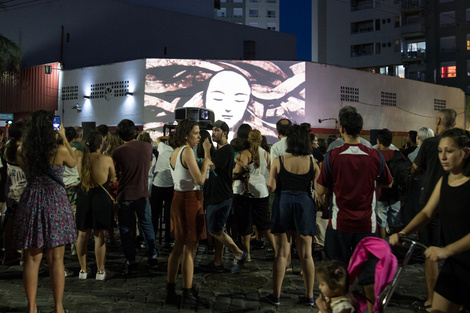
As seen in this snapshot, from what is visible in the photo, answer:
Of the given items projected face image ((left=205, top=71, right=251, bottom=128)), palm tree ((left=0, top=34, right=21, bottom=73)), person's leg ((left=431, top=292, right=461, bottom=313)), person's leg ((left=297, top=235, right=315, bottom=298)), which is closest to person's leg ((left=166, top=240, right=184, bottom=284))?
person's leg ((left=297, top=235, right=315, bottom=298))

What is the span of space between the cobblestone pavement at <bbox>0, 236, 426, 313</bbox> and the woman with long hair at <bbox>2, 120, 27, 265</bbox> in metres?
0.27

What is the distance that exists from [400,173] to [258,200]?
2.31 m

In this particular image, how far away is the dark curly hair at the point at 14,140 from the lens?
5.07 meters

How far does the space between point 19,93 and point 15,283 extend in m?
23.6

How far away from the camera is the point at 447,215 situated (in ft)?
9.74

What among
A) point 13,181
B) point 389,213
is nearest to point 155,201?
point 13,181

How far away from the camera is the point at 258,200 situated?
6465mm

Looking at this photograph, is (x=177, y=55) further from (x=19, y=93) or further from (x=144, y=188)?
(x=144, y=188)

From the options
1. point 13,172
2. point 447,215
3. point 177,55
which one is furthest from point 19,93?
point 447,215

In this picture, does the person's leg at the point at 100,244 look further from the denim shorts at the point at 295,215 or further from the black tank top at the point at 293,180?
the black tank top at the point at 293,180

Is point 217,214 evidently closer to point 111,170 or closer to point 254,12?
point 111,170

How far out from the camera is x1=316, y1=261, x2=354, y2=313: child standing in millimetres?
3013

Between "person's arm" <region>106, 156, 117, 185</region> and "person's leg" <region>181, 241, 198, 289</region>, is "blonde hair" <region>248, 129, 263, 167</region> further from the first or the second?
"person's leg" <region>181, 241, 198, 289</region>

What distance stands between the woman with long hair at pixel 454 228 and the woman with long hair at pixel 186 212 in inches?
96.7
